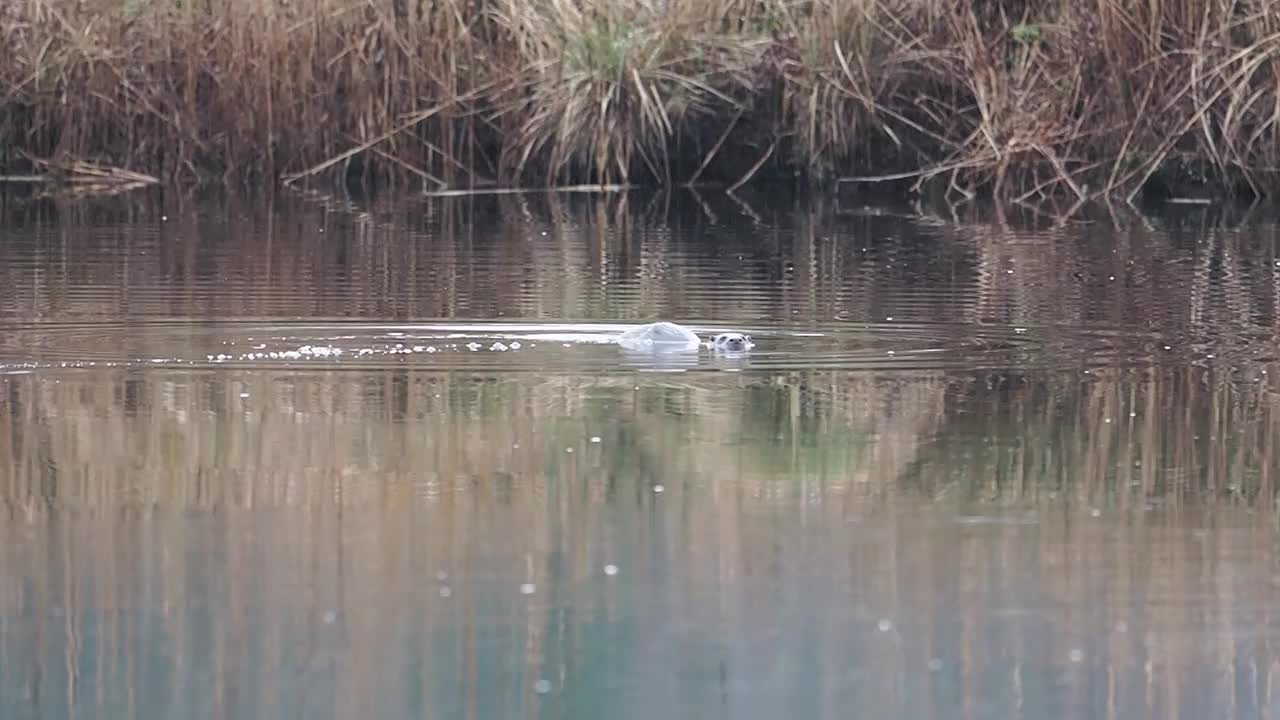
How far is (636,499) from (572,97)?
1008cm

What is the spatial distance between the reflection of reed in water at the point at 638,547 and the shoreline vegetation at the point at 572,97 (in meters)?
7.95

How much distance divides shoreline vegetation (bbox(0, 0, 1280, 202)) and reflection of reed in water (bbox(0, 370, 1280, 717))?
795 cm

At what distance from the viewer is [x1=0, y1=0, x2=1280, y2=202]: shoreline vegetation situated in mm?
14898

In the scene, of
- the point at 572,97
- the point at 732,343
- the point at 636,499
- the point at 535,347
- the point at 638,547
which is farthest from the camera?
the point at 572,97

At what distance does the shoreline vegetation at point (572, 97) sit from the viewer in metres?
14.9

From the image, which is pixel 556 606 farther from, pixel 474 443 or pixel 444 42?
pixel 444 42

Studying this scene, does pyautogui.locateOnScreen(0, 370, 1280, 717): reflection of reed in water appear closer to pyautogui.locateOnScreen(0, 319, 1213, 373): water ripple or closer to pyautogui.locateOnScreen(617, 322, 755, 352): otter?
pyautogui.locateOnScreen(0, 319, 1213, 373): water ripple

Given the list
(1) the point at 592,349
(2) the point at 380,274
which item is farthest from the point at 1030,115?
(1) the point at 592,349

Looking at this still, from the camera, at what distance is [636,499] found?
554 centimetres

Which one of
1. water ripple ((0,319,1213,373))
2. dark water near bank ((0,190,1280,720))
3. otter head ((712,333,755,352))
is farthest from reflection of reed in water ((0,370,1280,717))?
otter head ((712,333,755,352))

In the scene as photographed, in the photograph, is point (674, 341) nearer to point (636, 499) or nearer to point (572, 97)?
point (636, 499)

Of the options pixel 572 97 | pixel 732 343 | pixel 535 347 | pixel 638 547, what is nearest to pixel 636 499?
pixel 638 547

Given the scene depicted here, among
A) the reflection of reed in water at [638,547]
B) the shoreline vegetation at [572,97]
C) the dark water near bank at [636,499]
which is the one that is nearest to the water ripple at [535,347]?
the dark water near bank at [636,499]

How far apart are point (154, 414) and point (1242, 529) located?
2831 millimetres
